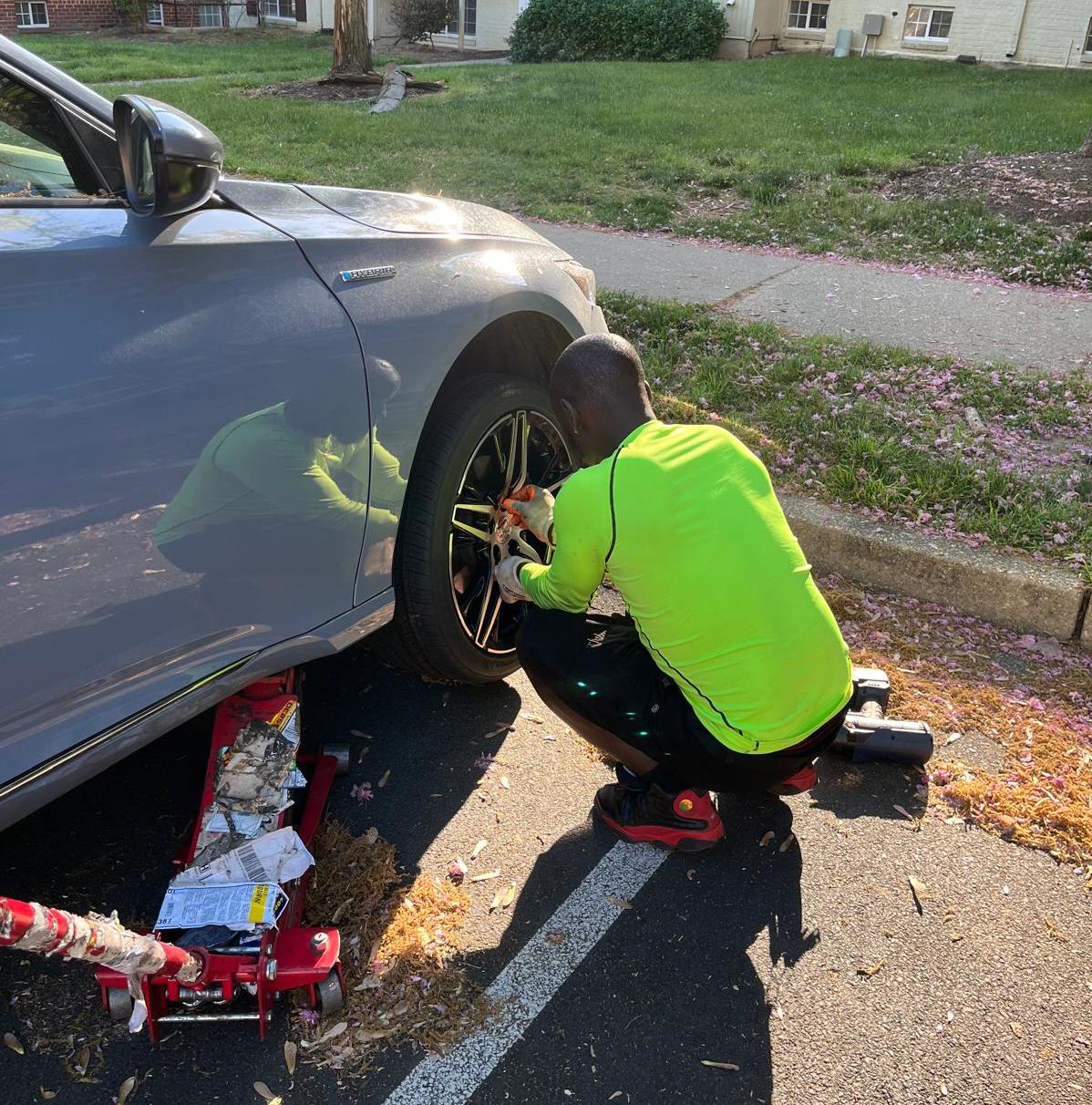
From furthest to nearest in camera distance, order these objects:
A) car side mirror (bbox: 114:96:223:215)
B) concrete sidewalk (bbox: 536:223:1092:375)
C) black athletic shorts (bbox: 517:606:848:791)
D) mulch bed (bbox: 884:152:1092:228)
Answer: mulch bed (bbox: 884:152:1092:228)
concrete sidewalk (bbox: 536:223:1092:375)
black athletic shorts (bbox: 517:606:848:791)
car side mirror (bbox: 114:96:223:215)

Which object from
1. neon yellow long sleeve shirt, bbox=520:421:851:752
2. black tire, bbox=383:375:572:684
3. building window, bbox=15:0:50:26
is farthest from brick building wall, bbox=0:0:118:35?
neon yellow long sleeve shirt, bbox=520:421:851:752

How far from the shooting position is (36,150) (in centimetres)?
227

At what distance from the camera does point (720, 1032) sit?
213 centimetres

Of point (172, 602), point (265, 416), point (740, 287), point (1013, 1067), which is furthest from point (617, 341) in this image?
point (740, 287)

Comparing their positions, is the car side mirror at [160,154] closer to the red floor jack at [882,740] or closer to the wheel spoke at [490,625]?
the wheel spoke at [490,625]

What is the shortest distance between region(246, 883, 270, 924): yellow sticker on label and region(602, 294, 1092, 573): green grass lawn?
2.79m

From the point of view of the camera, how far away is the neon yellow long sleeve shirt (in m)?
2.24

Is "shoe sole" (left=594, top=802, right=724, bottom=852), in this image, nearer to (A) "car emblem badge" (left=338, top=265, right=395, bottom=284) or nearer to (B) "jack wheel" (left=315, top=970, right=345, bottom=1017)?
(B) "jack wheel" (left=315, top=970, right=345, bottom=1017)

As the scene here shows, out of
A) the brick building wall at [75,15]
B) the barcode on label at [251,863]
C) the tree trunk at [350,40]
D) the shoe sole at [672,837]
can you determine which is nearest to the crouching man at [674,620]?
the shoe sole at [672,837]

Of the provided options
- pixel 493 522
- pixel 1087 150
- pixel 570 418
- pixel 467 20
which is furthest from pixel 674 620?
pixel 467 20

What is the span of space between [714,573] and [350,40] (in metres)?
17.1

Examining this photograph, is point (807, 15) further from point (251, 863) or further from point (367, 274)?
point (251, 863)

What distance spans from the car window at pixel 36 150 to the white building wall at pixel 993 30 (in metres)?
20.7

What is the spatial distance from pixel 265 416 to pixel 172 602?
42cm
